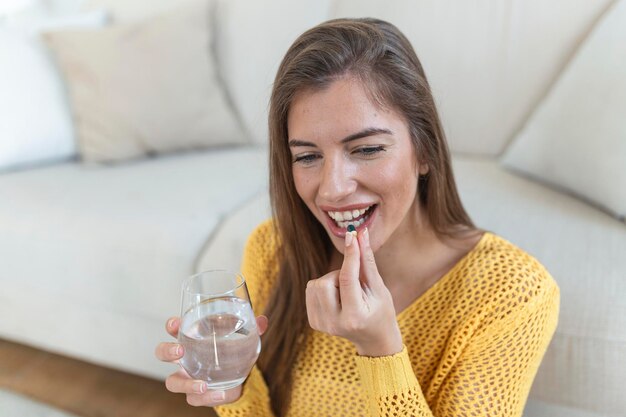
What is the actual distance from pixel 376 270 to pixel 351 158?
7.2 inches

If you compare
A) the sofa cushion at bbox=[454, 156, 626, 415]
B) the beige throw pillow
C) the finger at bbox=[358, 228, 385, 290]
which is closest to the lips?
the finger at bbox=[358, 228, 385, 290]

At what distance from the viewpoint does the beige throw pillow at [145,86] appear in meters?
2.08

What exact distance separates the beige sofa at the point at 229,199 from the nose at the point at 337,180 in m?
0.53

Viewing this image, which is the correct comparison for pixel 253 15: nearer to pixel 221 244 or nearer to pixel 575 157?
pixel 221 244

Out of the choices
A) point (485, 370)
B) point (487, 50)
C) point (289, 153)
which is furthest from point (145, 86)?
point (485, 370)

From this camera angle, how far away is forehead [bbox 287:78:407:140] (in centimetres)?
93

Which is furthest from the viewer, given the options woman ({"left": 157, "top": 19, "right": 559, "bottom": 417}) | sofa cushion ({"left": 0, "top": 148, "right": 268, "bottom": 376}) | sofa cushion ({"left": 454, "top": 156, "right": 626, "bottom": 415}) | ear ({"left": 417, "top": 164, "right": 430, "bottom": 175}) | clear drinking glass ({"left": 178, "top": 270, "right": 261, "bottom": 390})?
sofa cushion ({"left": 0, "top": 148, "right": 268, "bottom": 376})

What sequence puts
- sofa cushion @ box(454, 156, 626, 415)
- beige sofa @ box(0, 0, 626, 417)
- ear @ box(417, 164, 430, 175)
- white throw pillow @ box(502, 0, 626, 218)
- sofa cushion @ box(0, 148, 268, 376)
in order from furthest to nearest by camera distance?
sofa cushion @ box(0, 148, 268, 376) → beige sofa @ box(0, 0, 626, 417) → white throw pillow @ box(502, 0, 626, 218) → sofa cushion @ box(454, 156, 626, 415) → ear @ box(417, 164, 430, 175)

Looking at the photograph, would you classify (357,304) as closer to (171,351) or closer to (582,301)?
(171,351)

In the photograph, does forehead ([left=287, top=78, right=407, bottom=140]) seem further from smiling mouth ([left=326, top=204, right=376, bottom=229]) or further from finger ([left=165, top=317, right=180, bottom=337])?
finger ([left=165, top=317, right=180, bottom=337])

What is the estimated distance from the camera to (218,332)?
805 millimetres

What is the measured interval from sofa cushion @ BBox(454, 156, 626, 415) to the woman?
6.2 inches

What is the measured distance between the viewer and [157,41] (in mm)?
2100

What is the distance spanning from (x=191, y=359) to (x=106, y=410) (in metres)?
1.12
